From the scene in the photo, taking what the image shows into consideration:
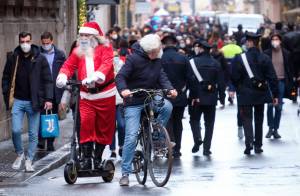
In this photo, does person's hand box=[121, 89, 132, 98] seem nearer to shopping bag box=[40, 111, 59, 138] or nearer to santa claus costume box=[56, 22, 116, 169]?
santa claus costume box=[56, 22, 116, 169]

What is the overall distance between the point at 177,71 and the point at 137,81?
12.2ft

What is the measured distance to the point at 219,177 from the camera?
14938 millimetres

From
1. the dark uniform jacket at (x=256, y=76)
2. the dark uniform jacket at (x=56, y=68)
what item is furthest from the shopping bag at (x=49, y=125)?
the dark uniform jacket at (x=256, y=76)

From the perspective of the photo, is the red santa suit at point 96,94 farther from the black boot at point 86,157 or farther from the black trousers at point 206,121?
the black trousers at point 206,121

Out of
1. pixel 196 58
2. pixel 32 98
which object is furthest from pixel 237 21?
pixel 32 98

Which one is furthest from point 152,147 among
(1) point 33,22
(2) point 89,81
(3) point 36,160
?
(1) point 33,22

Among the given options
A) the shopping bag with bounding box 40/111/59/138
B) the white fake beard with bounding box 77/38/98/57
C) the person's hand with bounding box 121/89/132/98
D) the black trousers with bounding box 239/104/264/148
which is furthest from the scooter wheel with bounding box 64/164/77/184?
the black trousers with bounding box 239/104/264/148

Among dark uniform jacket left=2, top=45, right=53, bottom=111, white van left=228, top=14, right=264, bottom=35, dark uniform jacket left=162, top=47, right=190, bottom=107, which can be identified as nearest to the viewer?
dark uniform jacket left=2, top=45, right=53, bottom=111

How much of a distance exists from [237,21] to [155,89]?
142 feet

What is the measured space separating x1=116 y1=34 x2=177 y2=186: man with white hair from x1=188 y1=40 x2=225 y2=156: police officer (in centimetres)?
397

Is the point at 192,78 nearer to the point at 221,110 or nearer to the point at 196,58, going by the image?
the point at 196,58

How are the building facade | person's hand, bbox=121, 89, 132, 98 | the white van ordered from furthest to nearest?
the white van, the building facade, person's hand, bbox=121, 89, 132, 98

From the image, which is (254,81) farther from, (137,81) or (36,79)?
(137,81)

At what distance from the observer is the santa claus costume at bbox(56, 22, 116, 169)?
554 inches
